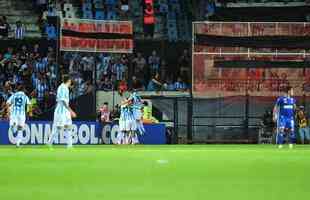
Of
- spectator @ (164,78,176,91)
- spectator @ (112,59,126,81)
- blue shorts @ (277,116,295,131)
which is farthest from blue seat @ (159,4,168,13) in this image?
blue shorts @ (277,116,295,131)

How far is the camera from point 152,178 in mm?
12539

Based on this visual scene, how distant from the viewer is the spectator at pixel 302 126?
32684 millimetres

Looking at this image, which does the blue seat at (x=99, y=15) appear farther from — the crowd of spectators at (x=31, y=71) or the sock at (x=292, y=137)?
the sock at (x=292, y=137)

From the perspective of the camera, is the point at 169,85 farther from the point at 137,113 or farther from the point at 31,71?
the point at 31,71

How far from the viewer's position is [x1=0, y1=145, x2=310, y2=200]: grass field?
10227 mm

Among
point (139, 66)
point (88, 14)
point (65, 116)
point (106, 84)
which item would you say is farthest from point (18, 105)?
point (88, 14)

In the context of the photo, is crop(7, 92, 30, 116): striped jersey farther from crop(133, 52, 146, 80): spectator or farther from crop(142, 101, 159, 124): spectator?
crop(133, 52, 146, 80): spectator

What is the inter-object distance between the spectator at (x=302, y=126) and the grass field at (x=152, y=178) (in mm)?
15268

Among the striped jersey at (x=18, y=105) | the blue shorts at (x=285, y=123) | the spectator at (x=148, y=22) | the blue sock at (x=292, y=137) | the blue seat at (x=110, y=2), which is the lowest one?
the blue sock at (x=292, y=137)

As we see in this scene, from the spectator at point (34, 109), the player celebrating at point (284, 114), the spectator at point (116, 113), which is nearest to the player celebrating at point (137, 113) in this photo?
the spectator at point (116, 113)

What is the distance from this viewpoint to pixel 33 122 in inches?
1256

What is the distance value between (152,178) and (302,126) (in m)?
21.3

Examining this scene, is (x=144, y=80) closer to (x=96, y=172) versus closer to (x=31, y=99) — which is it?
(x=31, y=99)

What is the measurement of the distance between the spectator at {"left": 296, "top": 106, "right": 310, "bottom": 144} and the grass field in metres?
15.3
